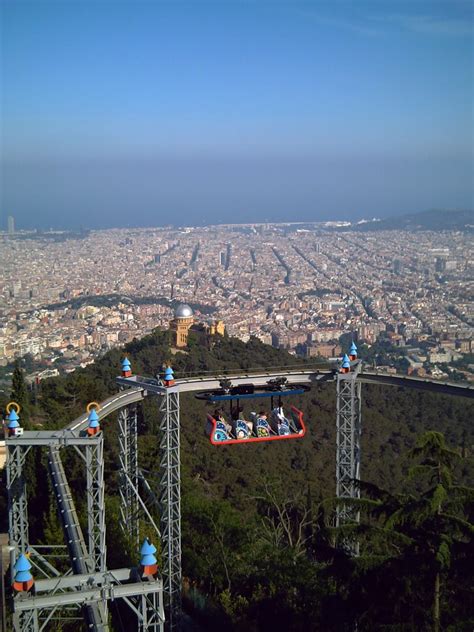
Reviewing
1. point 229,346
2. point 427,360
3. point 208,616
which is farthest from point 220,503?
point 427,360

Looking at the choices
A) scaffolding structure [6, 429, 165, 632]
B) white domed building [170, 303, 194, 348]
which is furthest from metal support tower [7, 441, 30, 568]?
white domed building [170, 303, 194, 348]

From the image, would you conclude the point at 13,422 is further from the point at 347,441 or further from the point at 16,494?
the point at 347,441

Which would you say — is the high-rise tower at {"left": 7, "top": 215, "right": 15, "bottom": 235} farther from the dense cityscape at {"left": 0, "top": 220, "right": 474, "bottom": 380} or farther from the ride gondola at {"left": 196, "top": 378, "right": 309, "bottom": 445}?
the ride gondola at {"left": 196, "top": 378, "right": 309, "bottom": 445}

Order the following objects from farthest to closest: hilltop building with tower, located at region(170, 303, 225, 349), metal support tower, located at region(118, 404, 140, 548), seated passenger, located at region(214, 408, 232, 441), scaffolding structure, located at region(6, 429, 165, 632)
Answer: hilltop building with tower, located at region(170, 303, 225, 349), metal support tower, located at region(118, 404, 140, 548), seated passenger, located at region(214, 408, 232, 441), scaffolding structure, located at region(6, 429, 165, 632)

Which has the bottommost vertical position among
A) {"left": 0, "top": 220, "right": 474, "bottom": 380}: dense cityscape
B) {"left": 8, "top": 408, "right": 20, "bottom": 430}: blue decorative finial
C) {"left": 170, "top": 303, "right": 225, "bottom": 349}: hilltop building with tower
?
{"left": 0, "top": 220, "right": 474, "bottom": 380}: dense cityscape

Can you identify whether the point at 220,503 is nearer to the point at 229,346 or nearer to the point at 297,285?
the point at 229,346

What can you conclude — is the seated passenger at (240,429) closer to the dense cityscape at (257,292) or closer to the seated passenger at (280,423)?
the seated passenger at (280,423)

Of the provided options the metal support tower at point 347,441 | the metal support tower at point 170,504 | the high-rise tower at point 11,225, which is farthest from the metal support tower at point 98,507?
the high-rise tower at point 11,225
